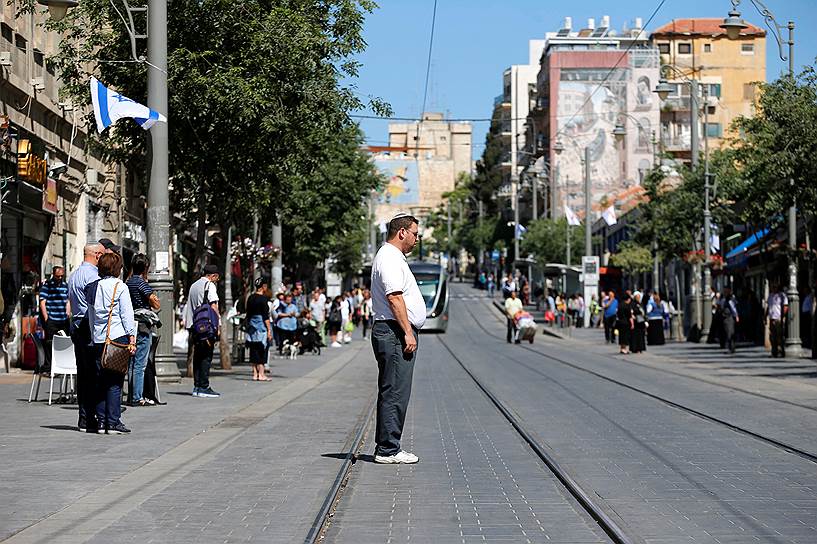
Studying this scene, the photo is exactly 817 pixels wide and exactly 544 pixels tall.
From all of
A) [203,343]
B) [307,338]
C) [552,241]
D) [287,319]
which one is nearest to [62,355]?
[203,343]

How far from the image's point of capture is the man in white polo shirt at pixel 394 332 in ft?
35.2

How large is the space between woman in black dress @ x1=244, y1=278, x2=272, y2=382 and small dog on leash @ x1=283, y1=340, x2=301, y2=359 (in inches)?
458

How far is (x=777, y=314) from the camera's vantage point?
32.8 m

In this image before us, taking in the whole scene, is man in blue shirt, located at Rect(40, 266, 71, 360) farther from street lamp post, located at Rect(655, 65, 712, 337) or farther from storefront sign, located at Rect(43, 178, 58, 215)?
street lamp post, located at Rect(655, 65, 712, 337)

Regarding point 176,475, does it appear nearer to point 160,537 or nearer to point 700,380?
point 160,537

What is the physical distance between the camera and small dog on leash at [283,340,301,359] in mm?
35906

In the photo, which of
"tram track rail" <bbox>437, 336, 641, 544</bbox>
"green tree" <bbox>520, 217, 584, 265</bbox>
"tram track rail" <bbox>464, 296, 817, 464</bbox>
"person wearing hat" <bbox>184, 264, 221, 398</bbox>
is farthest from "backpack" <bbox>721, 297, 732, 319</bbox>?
"green tree" <bbox>520, 217, 584, 265</bbox>

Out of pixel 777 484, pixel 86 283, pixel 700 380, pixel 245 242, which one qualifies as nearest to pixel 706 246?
pixel 245 242

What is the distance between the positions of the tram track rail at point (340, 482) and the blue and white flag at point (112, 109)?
6.40 m

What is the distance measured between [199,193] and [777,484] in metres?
16.5

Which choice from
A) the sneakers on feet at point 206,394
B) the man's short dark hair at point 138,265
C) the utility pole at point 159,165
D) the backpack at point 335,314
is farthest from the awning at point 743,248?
the man's short dark hair at point 138,265

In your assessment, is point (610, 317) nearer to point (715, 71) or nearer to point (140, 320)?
point (140, 320)

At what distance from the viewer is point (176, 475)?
33.5 feet

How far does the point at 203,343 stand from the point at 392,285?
843cm
